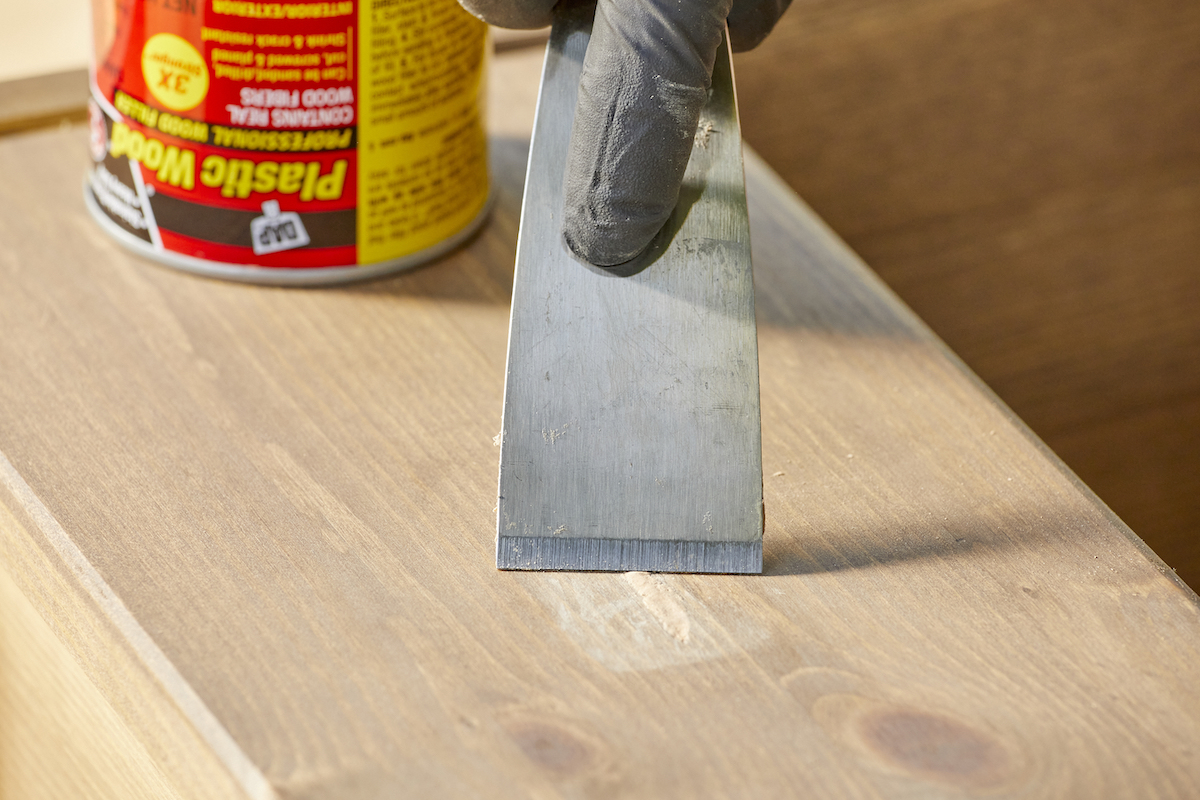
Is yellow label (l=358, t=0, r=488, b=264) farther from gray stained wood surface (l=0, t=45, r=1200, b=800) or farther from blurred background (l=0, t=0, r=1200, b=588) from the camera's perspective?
blurred background (l=0, t=0, r=1200, b=588)

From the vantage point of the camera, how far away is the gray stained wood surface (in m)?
0.37

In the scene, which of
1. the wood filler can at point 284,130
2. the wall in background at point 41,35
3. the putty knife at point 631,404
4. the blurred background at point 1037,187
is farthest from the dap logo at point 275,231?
the wall in background at point 41,35

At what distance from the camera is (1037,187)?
0.72 metres

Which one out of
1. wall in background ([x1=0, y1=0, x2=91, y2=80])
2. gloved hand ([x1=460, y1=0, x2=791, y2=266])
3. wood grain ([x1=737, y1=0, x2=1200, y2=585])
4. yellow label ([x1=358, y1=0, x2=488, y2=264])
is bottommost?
wall in background ([x1=0, y1=0, x2=91, y2=80])

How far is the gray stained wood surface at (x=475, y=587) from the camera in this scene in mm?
369

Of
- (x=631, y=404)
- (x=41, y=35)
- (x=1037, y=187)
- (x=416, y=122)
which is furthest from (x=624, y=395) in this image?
(x=41, y=35)

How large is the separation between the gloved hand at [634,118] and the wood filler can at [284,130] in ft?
0.39

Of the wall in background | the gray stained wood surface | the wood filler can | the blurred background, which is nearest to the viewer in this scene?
the gray stained wood surface

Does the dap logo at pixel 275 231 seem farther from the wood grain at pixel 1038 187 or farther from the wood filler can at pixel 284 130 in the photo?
the wood grain at pixel 1038 187

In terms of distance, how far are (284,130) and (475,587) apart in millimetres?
199

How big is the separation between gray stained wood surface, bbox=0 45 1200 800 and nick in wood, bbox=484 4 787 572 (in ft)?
0.05

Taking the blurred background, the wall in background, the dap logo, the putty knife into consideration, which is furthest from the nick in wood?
the wall in background

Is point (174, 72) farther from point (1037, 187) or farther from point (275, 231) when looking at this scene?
point (1037, 187)

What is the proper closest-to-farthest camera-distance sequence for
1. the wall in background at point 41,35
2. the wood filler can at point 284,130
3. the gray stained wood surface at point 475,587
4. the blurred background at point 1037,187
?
the gray stained wood surface at point 475,587
the wood filler can at point 284,130
the blurred background at point 1037,187
the wall in background at point 41,35
